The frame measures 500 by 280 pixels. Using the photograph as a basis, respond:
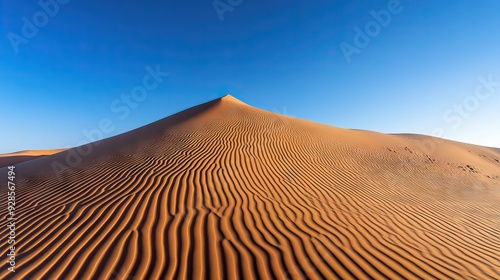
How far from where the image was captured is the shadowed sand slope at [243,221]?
2.96m

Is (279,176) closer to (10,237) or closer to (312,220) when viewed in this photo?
(312,220)

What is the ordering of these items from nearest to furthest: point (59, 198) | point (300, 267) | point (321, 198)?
point (300, 267), point (59, 198), point (321, 198)

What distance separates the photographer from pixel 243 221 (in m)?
4.09

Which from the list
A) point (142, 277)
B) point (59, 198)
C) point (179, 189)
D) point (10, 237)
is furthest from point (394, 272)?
point (59, 198)

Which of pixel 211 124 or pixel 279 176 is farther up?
pixel 211 124

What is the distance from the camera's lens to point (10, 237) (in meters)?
3.69

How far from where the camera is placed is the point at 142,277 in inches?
105

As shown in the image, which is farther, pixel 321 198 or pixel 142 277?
pixel 321 198

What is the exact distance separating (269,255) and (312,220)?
1539 millimetres

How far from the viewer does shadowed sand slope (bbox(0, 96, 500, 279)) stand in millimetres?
2961

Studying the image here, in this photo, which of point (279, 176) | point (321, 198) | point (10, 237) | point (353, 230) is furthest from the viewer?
point (279, 176)

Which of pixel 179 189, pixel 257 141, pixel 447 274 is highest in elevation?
pixel 257 141

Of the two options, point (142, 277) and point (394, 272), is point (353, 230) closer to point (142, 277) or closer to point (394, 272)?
point (394, 272)

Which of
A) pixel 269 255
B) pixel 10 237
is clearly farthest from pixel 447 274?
pixel 10 237
